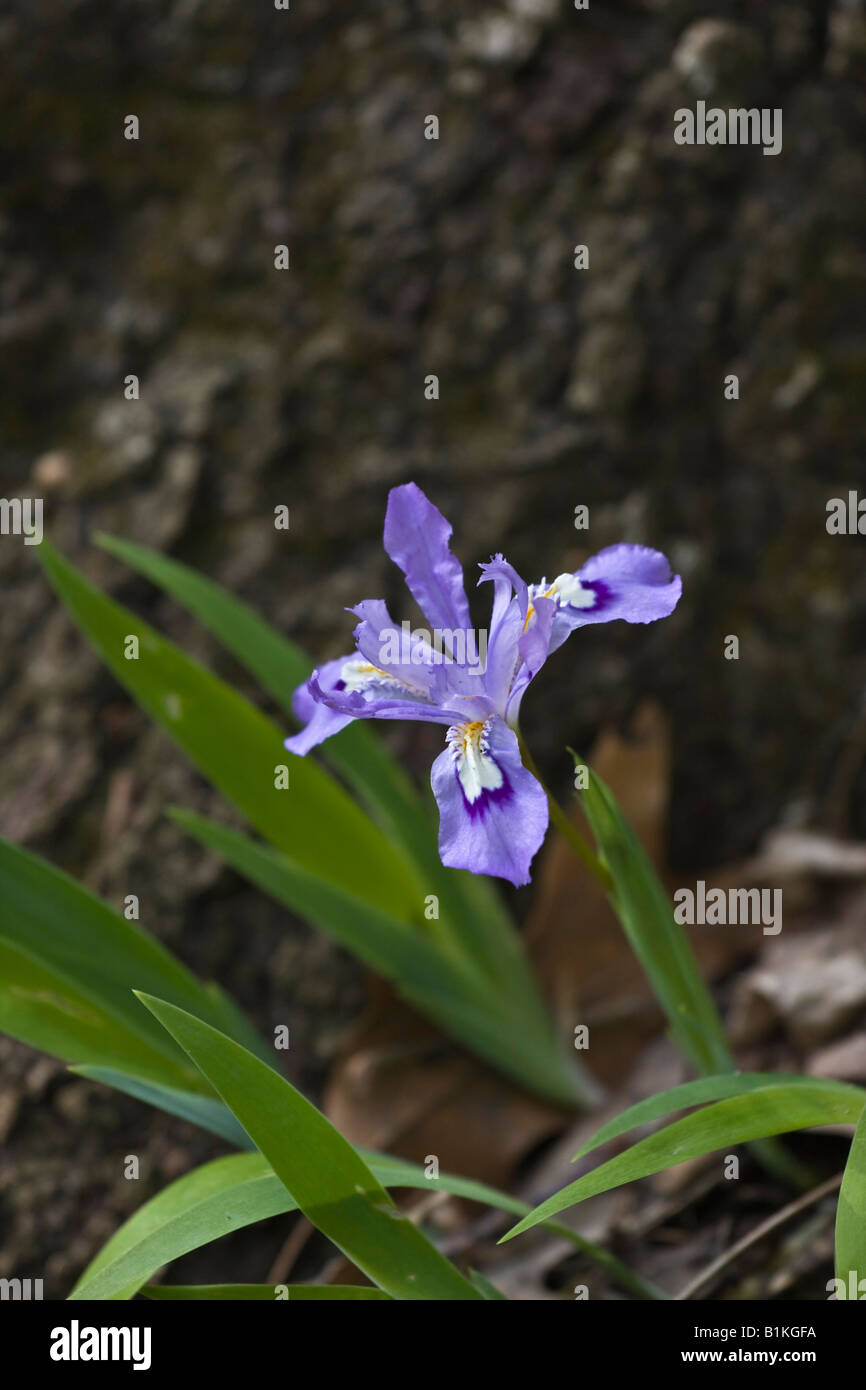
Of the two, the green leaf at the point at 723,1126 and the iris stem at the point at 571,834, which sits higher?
the iris stem at the point at 571,834

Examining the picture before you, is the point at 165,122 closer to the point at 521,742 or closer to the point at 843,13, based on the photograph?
the point at 843,13

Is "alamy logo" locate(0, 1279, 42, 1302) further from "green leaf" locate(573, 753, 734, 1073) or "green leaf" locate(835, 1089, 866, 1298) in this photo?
"green leaf" locate(835, 1089, 866, 1298)

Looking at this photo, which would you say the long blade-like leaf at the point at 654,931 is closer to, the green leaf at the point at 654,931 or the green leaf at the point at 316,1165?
the green leaf at the point at 654,931

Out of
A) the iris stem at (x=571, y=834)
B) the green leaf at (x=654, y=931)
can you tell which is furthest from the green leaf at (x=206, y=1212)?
the iris stem at (x=571, y=834)

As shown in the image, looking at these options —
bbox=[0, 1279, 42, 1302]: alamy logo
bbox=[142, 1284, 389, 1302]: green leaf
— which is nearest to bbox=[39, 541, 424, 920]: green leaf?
bbox=[142, 1284, 389, 1302]: green leaf

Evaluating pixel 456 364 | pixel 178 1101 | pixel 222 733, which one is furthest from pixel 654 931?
pixel 456 364
